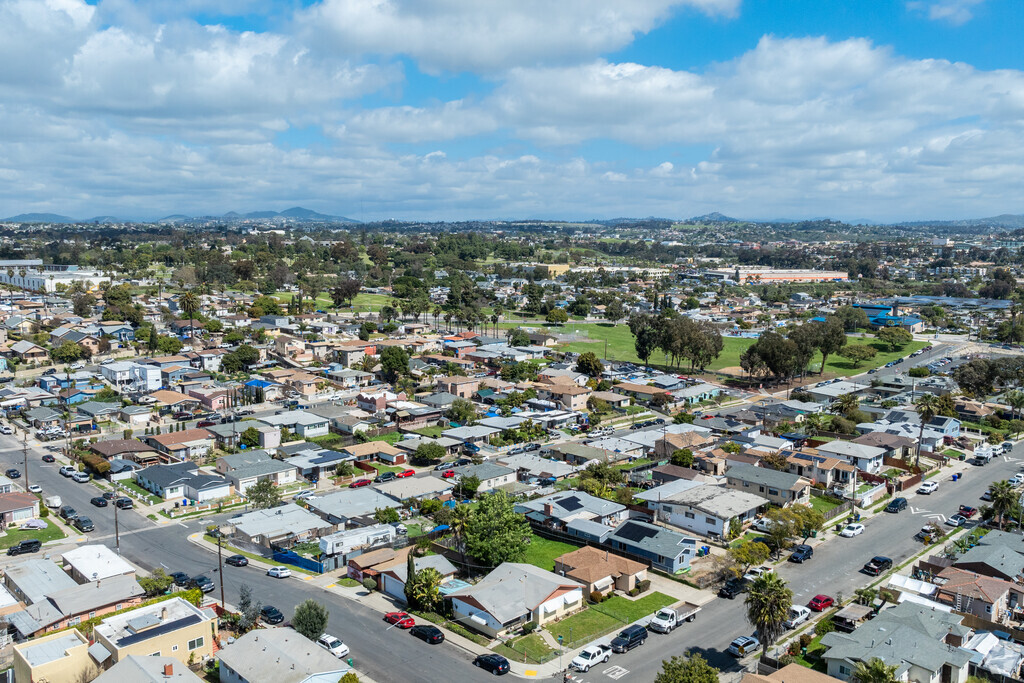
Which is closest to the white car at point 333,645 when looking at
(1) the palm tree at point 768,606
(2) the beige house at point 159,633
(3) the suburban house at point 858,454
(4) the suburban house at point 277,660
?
(4) the suburban house at point 277,660

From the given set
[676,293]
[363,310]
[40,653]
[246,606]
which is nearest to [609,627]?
[246,606]

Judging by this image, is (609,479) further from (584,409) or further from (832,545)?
(584,409)

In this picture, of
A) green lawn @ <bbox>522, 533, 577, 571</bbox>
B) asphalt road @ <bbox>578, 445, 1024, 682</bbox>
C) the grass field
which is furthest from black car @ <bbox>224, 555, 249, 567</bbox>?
the grass field

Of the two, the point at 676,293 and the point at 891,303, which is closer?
the point at 891,303

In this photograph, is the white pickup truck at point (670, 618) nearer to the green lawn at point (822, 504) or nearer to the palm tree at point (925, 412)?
the green lawn at point (822, 504)

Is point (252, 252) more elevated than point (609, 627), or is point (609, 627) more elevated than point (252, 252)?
point (252, 252)

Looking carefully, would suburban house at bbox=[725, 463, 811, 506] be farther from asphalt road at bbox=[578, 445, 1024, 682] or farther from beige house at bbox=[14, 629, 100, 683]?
beige house at bbox=[14, 629, 100, 683]
